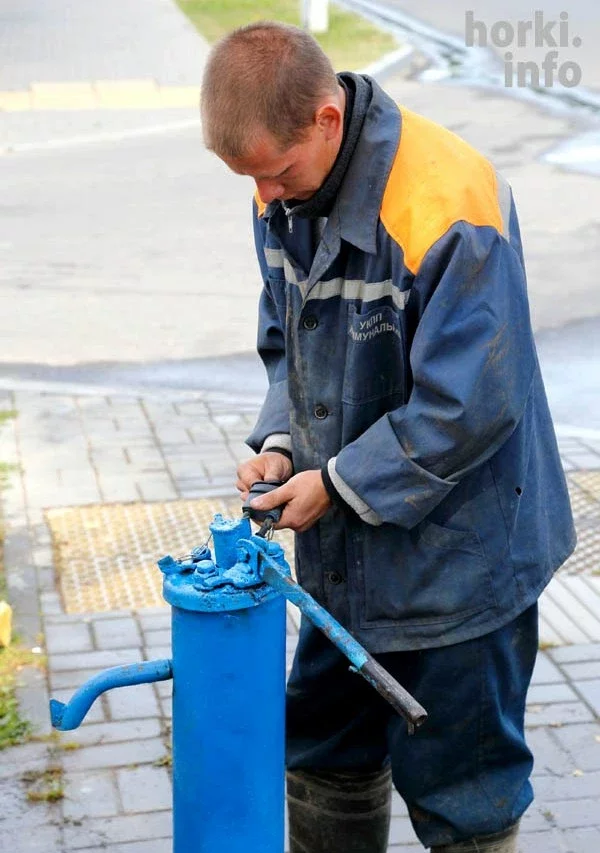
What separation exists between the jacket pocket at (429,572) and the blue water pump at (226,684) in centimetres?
22

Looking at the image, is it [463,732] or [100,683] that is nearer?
[100,683]

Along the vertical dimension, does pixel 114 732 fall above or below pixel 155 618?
above

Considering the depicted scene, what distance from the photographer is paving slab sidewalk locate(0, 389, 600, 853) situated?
3371 millimetres

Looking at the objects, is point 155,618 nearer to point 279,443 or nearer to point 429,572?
point 279,443

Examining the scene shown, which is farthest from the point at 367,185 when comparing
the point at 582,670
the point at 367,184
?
the point at 582,670

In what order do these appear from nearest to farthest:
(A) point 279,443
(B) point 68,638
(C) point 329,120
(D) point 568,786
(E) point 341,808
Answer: (C) point 329,120 → (A) point 279,443 → (E) point 341,808 → (D) point 568,786 → (B) point 68,638

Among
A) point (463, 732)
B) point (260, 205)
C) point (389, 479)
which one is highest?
point (260, 205)

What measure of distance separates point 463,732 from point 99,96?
500 inches

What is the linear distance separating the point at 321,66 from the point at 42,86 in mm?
13090

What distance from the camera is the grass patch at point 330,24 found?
15.8 m

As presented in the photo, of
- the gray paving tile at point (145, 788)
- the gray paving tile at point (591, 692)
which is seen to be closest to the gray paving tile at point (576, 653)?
the gray paving tile at point (591, 692)

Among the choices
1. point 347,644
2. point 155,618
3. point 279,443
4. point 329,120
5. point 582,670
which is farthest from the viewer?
point 155,618

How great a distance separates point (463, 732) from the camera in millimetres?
2637

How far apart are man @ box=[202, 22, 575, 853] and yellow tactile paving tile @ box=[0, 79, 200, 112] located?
11.8 metres
